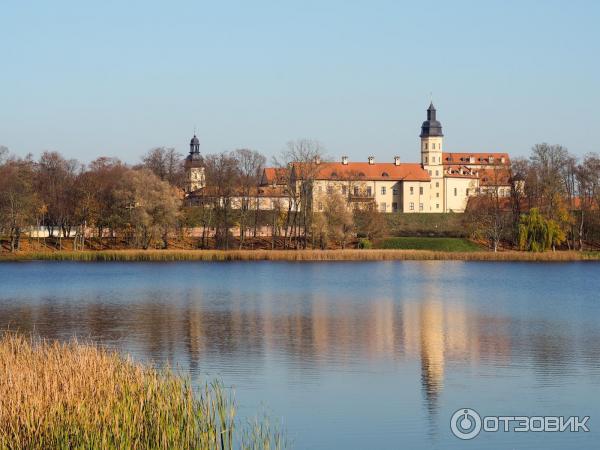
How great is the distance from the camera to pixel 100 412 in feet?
34.8

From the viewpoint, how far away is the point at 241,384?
54.5 feet

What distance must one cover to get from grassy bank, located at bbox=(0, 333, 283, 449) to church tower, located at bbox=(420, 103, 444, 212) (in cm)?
9746

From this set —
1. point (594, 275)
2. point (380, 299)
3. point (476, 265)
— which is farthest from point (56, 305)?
point (476, 265)

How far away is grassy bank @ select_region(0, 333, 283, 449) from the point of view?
1002 cm

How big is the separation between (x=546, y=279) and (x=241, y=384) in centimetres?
3144

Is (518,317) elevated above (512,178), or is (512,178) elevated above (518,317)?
(512,178)

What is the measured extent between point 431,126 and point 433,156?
4611mm

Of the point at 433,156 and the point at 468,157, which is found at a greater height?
the point at 468,157

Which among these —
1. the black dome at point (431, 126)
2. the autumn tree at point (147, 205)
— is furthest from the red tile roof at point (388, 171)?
the autumn tree at point (147, 205)

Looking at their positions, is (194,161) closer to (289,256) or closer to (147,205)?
(147,205)

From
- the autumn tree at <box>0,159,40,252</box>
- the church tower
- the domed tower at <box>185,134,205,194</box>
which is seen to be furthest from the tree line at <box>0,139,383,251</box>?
the church tower

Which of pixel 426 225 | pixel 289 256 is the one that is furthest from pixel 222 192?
pixel 426 225

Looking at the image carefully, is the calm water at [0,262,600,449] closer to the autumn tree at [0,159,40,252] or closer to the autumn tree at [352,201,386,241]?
the autumn tree at [0,159,40,252]

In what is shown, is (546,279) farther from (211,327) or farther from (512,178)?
(512,178)
